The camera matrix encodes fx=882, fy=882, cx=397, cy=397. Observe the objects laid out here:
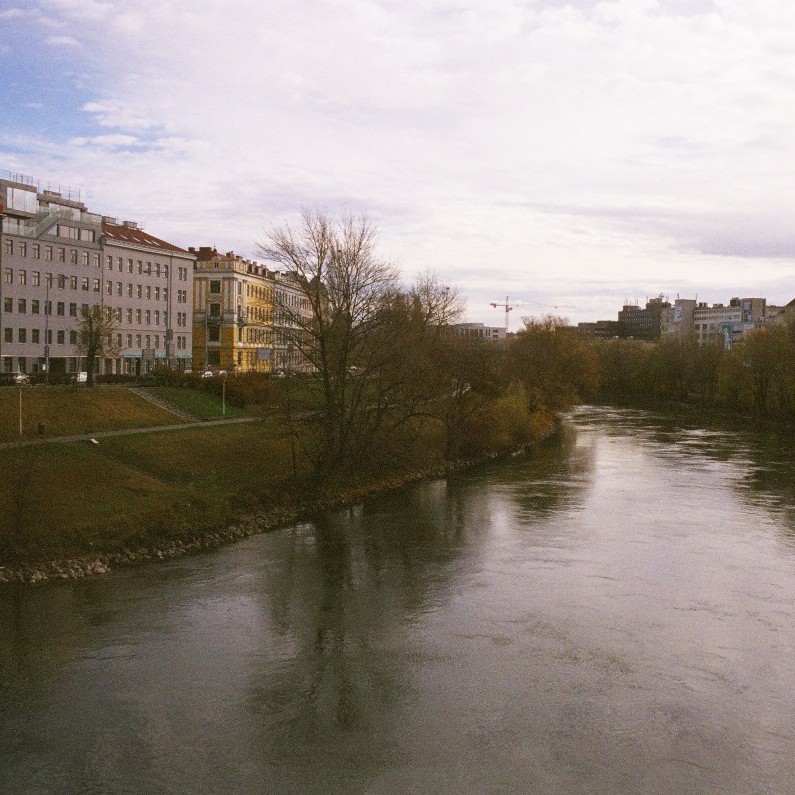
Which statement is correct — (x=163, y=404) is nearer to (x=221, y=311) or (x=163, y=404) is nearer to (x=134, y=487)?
(x=134, y=487)

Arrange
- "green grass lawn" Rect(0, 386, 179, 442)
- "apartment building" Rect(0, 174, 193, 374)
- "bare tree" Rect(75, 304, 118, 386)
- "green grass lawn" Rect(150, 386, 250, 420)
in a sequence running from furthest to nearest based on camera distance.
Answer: "apartment building" Rect(0, 174, 193, 374) → "bare tree" Rect(75, 304, 118, 386) → "green grass lawn" Rect(150, 386, 250, 420) → "green grass lawn" Rect(0, 386, 179, 442)

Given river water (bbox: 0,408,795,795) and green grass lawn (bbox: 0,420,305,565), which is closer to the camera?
river water (bbox: 0,408,795,795)

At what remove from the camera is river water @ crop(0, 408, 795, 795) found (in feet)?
41.7

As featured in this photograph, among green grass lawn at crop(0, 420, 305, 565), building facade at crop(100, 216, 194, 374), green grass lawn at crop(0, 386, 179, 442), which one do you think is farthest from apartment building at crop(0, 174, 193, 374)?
green grass lawn at crop(0, 420, 305, 565)

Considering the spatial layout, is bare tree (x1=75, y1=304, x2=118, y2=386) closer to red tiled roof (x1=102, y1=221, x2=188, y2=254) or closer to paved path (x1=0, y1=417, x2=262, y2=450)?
paved path (x1=0, y1=417, x2=262, y2=450)

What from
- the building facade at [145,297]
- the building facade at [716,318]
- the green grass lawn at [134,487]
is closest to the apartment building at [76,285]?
the building facade at [145,297]

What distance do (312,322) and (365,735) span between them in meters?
22.8

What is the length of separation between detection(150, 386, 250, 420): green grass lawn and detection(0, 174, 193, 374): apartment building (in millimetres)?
7606

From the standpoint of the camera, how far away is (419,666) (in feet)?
53.7

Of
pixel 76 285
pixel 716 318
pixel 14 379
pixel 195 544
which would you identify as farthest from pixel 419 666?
pixel 716 318

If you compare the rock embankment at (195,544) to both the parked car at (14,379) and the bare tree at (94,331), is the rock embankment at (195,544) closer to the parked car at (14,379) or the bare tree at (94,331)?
the bare tree at (94,331)

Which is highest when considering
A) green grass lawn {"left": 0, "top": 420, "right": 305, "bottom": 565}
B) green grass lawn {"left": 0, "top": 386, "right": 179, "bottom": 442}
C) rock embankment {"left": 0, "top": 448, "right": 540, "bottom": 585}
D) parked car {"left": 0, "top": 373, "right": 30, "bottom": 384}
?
parked car {"left": 0, "top": 373, "right": 30, "bottom": 384}

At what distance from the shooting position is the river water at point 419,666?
12719 mm

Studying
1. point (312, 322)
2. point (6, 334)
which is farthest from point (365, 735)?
point (6, 334)
